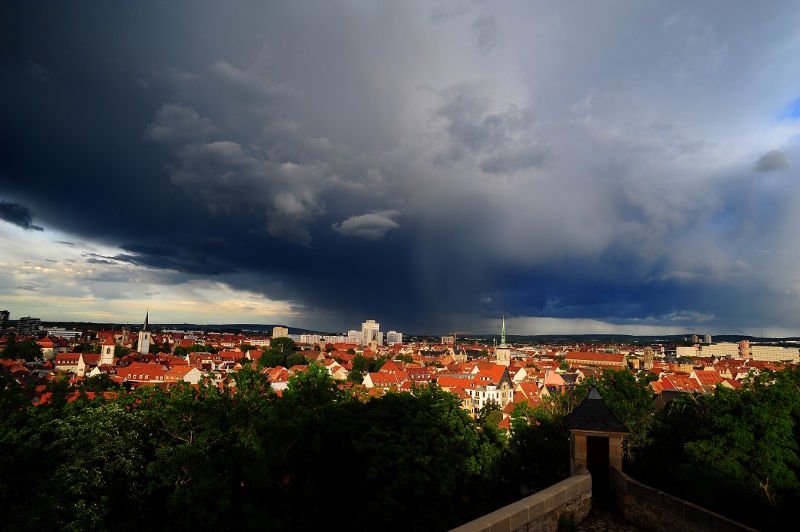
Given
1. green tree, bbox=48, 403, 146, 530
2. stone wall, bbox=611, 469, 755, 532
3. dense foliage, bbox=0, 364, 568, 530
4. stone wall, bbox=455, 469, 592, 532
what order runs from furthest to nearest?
dense foliage, bbox=0, 364, 568, 530, green tree, bbox=48, 403, 146, 530, stone wall, bbox=611, 469, 755, 532, stone wall, bbox=455, 469, 592, 532

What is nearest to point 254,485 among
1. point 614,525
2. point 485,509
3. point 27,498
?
point 27,498

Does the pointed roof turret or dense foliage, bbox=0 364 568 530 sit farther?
the pointed roof turret

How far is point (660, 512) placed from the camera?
9.70m

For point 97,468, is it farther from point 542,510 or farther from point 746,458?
point 746,458

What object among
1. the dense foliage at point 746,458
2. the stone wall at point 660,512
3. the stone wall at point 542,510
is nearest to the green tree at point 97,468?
the stone wall at point 542,510

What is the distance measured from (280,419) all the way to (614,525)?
33.7 ft

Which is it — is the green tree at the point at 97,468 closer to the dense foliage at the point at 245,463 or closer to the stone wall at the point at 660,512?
the dense foliage at the point at 245,463

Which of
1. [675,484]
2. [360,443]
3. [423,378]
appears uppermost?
[360,443]

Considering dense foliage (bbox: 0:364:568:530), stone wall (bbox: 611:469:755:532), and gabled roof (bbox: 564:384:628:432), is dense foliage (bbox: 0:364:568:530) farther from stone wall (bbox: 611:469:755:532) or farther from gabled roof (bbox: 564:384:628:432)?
stone wall (bbox: 611:469:755:532)

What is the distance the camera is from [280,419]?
15.5 metres

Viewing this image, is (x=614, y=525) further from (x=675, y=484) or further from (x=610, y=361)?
(x=610, y=361)

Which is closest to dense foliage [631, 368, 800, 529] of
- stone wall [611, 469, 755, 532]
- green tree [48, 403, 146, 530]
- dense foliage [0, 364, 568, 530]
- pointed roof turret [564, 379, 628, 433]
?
pointed roof turret [564, 379, 628, 433]

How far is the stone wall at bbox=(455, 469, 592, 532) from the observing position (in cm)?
721

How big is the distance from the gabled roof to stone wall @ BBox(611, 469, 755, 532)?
111 cm
